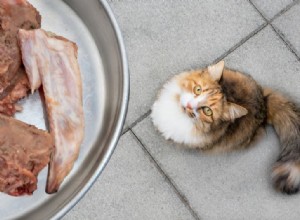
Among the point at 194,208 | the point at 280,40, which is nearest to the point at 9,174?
the point at 194,208

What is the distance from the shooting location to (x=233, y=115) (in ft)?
4.79

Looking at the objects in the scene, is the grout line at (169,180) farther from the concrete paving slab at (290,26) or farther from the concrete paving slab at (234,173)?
the concrete paving slab at (290,26)

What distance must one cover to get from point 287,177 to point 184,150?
352mm

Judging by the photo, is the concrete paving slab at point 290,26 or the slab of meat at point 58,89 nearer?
the slab of meat at point 58,89

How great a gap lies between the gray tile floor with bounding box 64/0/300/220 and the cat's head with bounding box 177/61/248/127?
266 mm

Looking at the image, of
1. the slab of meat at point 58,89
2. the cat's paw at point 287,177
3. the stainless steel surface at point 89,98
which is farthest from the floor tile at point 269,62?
the slab of meat at point 58,89

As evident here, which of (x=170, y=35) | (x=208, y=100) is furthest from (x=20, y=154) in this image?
(x=170, y=35)

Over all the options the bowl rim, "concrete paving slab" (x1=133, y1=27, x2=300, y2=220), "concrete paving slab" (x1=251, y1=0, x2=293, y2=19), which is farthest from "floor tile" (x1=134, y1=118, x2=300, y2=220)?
the bowl rim

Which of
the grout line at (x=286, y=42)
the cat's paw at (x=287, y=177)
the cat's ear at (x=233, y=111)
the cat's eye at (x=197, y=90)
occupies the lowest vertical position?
the cat's paw at (x=287, y=177)

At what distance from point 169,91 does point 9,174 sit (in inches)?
26.2

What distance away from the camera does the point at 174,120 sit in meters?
1.61

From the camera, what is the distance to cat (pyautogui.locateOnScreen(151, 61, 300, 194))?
1.49m

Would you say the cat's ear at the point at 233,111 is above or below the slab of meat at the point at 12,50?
above

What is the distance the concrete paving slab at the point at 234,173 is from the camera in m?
1.75
